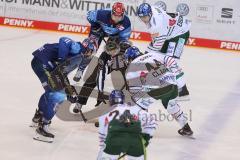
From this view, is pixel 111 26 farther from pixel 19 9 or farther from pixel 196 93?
pixel 19 9

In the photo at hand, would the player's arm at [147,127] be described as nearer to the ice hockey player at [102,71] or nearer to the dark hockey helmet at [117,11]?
the ice hockey player at [102,71]

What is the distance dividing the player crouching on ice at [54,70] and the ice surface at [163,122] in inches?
11.7

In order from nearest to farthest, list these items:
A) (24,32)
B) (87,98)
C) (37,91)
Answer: (87,98) → (37,91) → (24,32)

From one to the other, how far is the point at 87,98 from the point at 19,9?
18.4 ft

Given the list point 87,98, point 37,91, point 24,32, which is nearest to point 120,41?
point 87,98

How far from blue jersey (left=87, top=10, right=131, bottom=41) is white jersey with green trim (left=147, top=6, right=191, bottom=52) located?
65cm

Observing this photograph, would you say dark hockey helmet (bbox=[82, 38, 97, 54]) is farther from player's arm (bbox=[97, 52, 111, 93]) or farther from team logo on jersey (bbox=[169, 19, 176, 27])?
team logo on jersey (bbox=[169, 19, 176, 27])

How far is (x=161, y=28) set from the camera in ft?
28.1

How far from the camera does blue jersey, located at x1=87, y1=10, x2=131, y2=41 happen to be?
9.23m

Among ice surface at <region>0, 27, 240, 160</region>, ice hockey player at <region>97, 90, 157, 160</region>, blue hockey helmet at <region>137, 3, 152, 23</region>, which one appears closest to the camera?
ice hockey player at <region>97, 90, 157, 160</region>

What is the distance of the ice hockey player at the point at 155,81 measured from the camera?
776 cm

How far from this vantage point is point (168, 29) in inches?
340

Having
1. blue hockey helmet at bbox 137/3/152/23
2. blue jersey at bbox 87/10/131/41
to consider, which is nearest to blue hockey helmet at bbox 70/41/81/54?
blue hockey helmet at bbox 137/3/152/23

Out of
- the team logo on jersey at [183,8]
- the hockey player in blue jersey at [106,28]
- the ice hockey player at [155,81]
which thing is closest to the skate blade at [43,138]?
the ice hockey player at [155,81]
